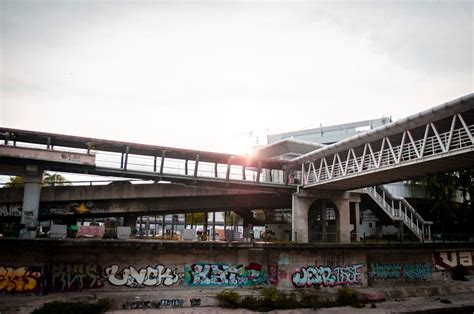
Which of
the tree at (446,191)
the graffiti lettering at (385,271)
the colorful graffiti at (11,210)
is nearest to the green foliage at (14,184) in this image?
the colorful graffiti at (11,210)

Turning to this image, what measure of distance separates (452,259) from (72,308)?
40.4 meters

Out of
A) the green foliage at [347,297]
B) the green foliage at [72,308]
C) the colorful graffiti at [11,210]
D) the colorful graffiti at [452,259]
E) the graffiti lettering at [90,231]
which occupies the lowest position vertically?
the green foliage at [347,297]

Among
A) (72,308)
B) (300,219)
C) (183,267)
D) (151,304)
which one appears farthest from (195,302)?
(300,219)

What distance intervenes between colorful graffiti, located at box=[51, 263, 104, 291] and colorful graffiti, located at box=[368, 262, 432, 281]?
1034 inches

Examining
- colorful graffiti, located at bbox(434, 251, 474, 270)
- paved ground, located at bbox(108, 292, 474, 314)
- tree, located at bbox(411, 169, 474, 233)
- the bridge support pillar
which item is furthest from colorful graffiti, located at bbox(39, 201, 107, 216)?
tree, located at bbox(411, 169, 474, 233)

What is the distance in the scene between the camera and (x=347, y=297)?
105ft

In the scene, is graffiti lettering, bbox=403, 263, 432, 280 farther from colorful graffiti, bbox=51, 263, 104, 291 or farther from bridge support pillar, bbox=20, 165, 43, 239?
bridge support pillar, bbox=20, 165, 43, 239

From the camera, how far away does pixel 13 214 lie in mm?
38375

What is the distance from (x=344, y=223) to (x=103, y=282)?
28327 millimetres

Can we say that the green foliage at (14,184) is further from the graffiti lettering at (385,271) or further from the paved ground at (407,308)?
the graffiti lettering at (385,271)

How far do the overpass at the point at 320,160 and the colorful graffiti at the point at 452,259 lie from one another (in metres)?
6.52

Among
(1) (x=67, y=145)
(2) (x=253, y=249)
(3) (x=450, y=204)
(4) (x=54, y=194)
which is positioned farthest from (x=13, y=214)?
(3) (x=450, y=204)

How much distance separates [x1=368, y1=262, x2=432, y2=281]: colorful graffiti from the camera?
123 ft

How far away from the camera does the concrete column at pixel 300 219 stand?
4181 cm
